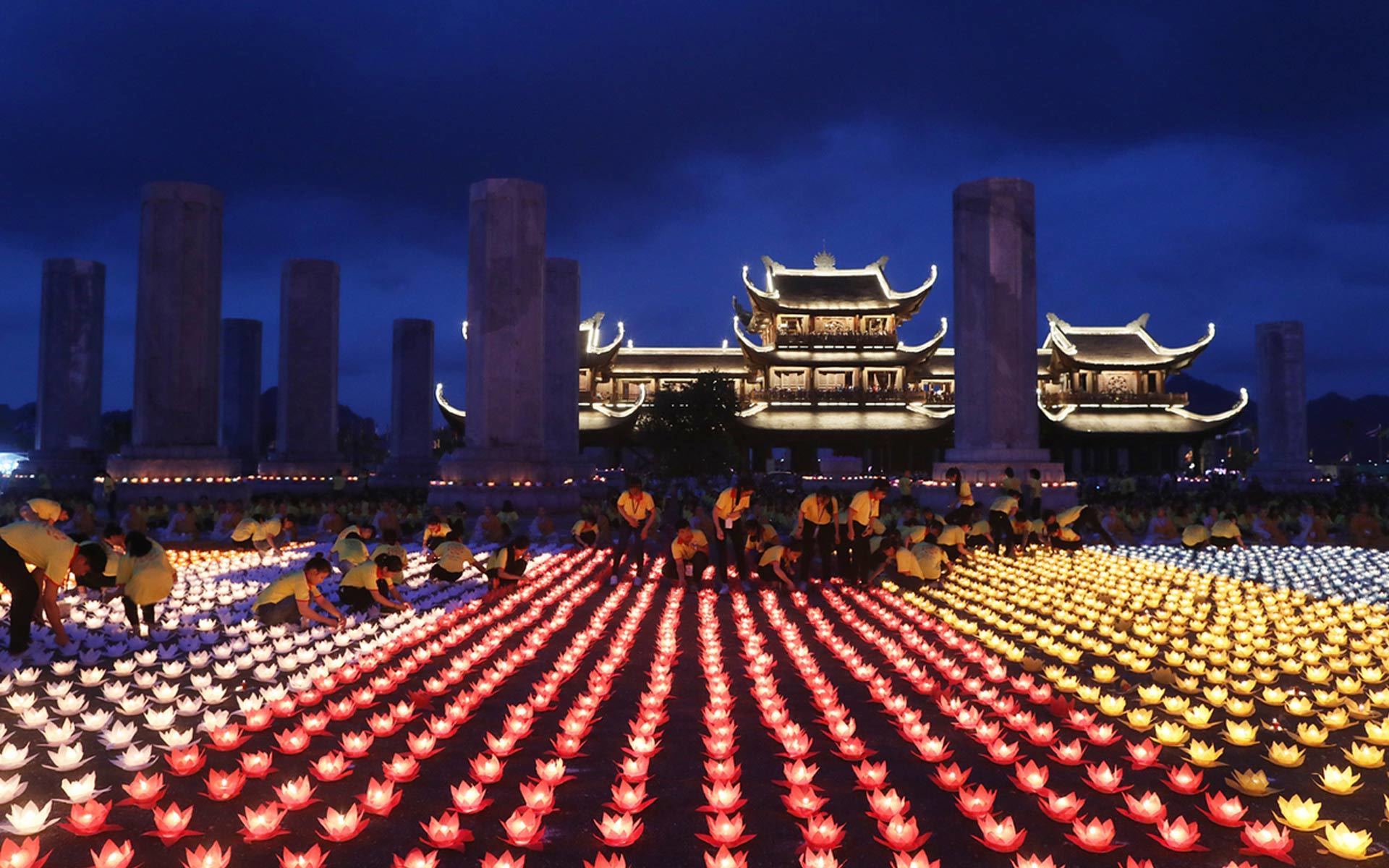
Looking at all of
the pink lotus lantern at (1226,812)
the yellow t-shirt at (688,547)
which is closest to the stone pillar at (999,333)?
the yellow t-shirt at (688,547)

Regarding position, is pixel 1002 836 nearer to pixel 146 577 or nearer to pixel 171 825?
pixel 171 825

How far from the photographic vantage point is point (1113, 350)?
43.3 m

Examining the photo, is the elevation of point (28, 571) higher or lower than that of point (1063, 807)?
higher

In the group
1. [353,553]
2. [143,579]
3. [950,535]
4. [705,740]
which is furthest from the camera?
[950,535]

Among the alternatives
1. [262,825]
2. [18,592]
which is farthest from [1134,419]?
[262,825]

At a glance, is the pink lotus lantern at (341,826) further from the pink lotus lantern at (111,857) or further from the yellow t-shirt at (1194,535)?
the yellow t-shirt at (1194,535)

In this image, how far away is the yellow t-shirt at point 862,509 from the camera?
32.7 feet

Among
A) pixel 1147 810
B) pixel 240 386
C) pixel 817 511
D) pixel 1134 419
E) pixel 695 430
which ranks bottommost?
pixel 1147 810

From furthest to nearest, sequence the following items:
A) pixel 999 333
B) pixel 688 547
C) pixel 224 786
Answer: pixel 999 333 → pixel 688 547 → pixel 224 786

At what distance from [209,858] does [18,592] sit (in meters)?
4.37

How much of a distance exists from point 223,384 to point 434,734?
27.7 metres

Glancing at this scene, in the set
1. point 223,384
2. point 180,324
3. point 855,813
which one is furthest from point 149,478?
point 855,813

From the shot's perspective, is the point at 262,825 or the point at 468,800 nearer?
the point at 262,825

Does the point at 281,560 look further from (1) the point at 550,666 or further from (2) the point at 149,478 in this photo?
(2) the point at 149,478
